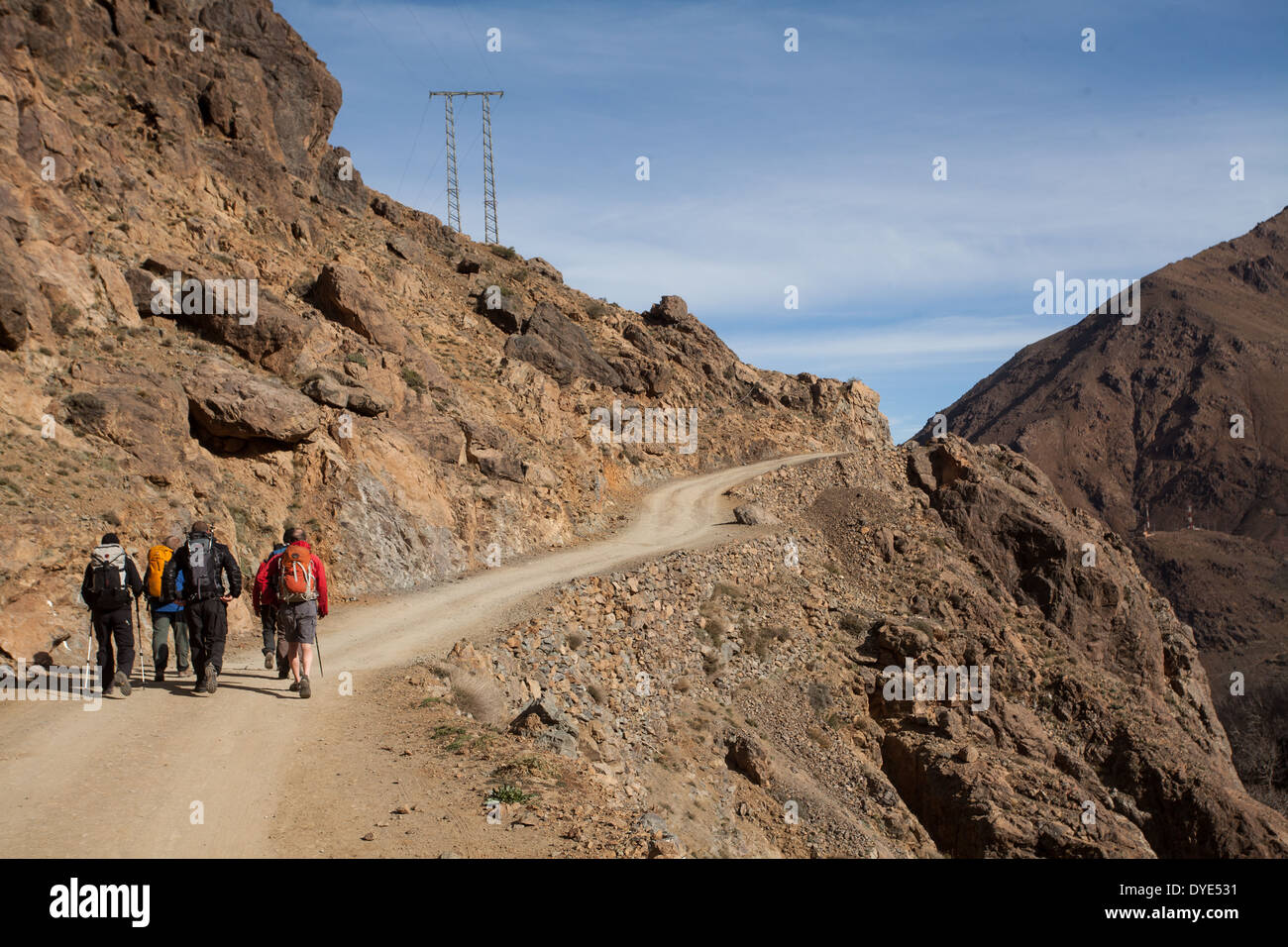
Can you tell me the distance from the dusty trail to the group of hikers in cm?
39

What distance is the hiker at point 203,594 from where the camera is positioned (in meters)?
9.41

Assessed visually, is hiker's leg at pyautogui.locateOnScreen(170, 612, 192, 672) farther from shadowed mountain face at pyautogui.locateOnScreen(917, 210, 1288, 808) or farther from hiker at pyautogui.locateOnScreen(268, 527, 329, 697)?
shadowed mountain face at pyautogui.locateOnScreen(917, 210, 1288, 808)

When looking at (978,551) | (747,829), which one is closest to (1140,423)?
(978,551)

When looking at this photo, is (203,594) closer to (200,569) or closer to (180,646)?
(200,569)

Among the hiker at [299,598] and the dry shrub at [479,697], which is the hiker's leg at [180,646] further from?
the dry shrub at [479,697]

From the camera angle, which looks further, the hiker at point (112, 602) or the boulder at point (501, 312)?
the boulder at point (501, 312)

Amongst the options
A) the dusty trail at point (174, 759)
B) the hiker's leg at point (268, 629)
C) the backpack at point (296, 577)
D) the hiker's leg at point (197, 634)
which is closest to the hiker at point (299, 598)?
the backpack at point (296, 577)

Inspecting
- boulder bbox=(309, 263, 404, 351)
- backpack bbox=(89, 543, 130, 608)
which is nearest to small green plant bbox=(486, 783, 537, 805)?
backpack bbox=(89, 543, 130, 608)

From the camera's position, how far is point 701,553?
2092 cm

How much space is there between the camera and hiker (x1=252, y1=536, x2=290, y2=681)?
9984 mm

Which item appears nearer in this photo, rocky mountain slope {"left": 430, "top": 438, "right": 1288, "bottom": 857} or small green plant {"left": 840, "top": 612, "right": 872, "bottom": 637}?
rocky mountain slope {"left": 430, "top": 438, "right": 1288, "bottom": 857}

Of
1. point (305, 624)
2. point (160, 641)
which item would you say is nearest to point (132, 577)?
point (160, 641)

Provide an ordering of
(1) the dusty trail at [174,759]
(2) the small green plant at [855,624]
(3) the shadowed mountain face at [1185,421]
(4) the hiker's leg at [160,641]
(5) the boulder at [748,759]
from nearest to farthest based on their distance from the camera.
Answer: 1. (1) the dusty trail at [174,759]
2. (4) the hiker's leg at [160,641]
3. (5) the boulder at [748,759]
4. (2) the small green plant at [855,624]
5. (3) the shadowed mountain face at [1185,421]

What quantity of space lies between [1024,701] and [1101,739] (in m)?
2.02
